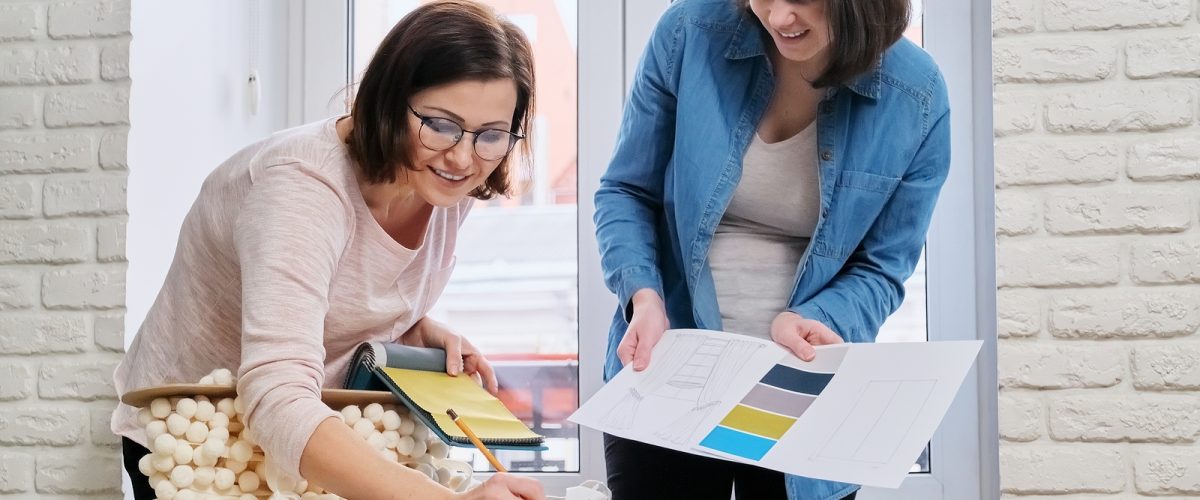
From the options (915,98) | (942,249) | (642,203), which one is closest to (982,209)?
(942,249)

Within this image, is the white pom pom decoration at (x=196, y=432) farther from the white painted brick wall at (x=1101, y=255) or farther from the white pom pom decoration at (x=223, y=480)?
the white painted brick wall at (x=1101, y=255)

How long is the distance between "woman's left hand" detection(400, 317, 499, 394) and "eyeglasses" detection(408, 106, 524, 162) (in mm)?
238

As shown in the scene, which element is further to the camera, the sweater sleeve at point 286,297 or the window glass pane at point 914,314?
the window glass pane at point 914,314

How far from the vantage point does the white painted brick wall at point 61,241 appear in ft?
5.20

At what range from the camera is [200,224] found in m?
1.13

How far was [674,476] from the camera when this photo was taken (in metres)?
1.22

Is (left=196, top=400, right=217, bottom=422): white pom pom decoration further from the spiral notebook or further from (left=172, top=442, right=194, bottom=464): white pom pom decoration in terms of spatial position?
the spiral notebook

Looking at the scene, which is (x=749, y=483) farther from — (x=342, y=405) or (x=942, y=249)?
(x=942, y=249)

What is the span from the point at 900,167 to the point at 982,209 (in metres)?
0.63

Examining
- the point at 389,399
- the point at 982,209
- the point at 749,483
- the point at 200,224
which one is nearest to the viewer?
the point at 389,399

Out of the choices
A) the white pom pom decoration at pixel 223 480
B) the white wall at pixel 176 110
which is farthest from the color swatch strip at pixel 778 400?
the white wall at pixel 176 110

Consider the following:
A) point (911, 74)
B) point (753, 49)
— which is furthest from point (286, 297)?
point (911, 74)

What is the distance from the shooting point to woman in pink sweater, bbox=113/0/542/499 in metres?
0.89

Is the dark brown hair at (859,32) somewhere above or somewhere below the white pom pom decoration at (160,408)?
above
